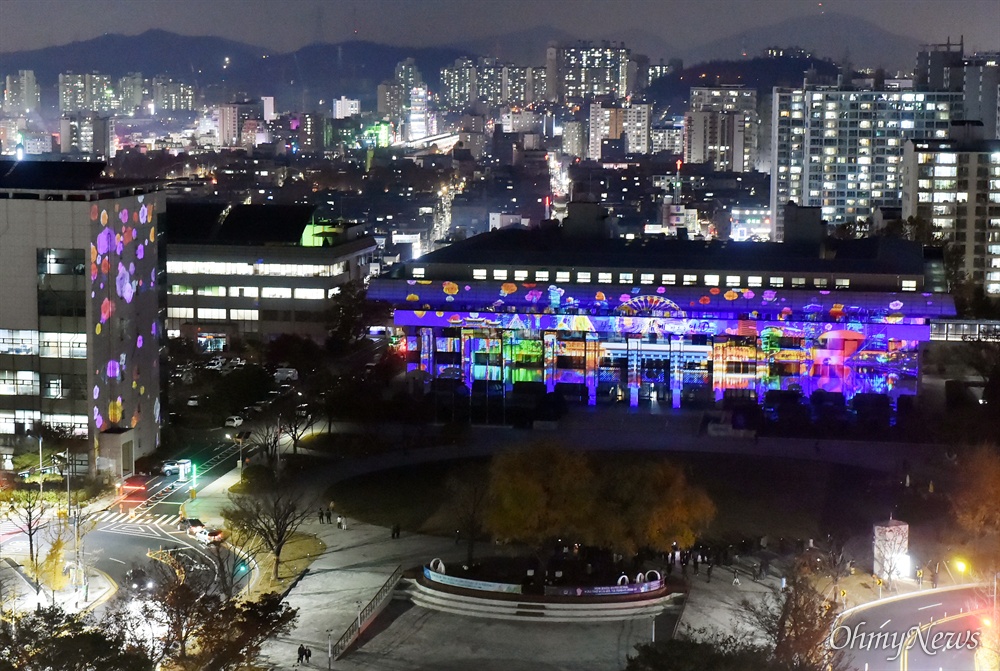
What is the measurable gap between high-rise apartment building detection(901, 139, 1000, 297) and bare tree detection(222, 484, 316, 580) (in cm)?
2382

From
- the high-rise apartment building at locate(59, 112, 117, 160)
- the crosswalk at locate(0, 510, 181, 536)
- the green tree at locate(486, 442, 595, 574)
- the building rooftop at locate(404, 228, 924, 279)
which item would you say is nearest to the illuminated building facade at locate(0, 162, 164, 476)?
the crosswalk at locate(0, 510, 181, 536)

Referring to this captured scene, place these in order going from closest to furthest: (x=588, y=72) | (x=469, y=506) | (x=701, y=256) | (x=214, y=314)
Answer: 1. (x=469, y=506)
2. (x=701, y=256)
3. (x=214, y=314)
4. (x=588, y=72)

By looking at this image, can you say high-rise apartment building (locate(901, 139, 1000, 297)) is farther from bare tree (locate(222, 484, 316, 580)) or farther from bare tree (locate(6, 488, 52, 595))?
bare tree (locate(6, 488, 52, 595))

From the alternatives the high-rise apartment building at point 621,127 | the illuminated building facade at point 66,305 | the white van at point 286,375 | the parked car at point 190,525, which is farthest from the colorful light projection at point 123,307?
the high-rise apartment building at point 621,127

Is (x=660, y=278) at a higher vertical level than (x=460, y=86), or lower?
lower

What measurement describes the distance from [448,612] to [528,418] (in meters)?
8.77

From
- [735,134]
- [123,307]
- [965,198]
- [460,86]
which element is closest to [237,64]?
[460,86]

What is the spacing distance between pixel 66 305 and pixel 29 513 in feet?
14.8

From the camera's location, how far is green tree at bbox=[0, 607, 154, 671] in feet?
33.6

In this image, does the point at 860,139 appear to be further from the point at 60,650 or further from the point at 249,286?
the point at 60,650

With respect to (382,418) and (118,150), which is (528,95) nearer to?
(118,150)

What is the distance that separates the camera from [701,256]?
29.7 m

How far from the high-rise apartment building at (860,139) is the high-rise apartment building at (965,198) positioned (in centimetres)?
1035

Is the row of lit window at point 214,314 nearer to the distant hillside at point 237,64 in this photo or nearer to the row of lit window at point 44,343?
the row of lit window at point 44,343
